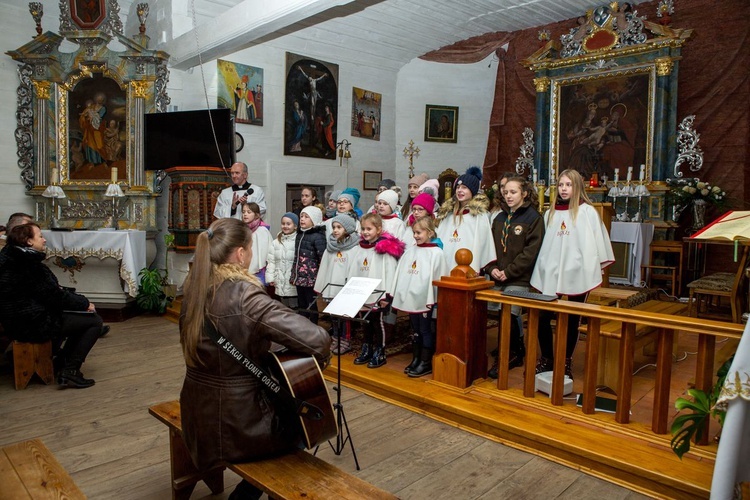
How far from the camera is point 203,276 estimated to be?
2072mm

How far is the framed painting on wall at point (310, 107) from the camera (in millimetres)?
9406

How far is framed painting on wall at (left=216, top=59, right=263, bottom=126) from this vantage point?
27.5 feet

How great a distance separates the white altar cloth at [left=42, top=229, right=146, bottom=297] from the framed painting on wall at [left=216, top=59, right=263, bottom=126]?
2867mm

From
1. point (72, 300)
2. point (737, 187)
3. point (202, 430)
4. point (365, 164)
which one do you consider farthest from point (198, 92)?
point (737, 187)

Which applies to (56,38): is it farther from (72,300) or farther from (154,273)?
(72,300)

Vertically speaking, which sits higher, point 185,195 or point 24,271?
point 185,195

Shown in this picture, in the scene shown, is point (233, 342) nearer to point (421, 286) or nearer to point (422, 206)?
point (421, 286)

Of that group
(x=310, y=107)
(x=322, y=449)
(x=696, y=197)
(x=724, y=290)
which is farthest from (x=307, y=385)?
(x=310, y=107)

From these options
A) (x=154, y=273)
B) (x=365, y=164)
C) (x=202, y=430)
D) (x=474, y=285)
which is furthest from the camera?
(x=365, y=164)

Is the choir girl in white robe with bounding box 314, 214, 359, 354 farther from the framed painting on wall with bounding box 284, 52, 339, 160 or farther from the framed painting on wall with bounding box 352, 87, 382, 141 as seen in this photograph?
the framed painting on wall with bounding box 352, 87, 382, 141

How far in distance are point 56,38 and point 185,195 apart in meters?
2.70

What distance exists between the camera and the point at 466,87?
11430 mm

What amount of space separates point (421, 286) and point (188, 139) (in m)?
4.61

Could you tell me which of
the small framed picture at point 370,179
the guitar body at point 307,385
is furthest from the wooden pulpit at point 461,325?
the small framed picture at point 370,179
